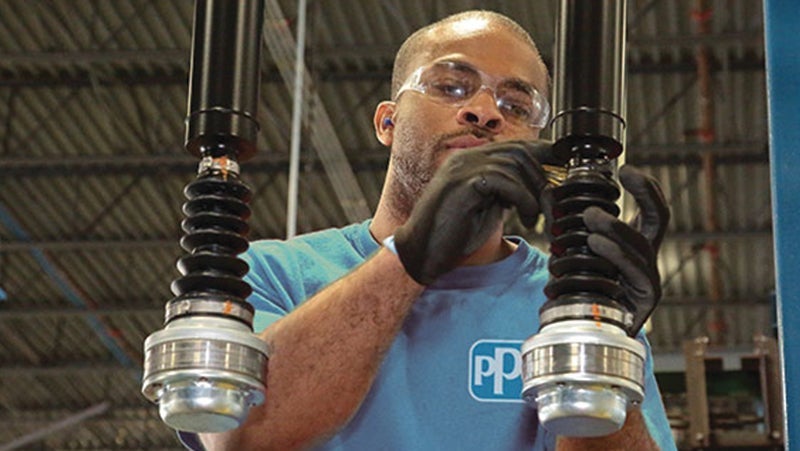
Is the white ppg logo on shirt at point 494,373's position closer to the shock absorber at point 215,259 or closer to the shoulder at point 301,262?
the shoulder at point 301,262

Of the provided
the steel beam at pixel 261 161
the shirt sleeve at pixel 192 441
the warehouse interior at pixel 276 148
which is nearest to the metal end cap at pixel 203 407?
the shirt sleeve at pixel 192 441

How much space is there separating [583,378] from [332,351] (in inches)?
27.3

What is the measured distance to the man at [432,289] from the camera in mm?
1328

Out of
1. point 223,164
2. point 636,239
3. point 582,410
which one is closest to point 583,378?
point 582,410

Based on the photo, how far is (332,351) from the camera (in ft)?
5.75

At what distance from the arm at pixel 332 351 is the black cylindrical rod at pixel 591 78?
1.55 feet

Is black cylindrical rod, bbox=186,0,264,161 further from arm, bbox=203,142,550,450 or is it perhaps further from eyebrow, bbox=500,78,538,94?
eyebrow, bbox=500,78,538,94

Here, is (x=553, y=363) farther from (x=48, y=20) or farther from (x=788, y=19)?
(x=48, y=20)

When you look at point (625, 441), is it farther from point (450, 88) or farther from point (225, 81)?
point (225, 81)

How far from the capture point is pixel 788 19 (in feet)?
5.32

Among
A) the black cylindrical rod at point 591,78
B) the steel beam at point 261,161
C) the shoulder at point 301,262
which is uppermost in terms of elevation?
the steel beam at point 261,161

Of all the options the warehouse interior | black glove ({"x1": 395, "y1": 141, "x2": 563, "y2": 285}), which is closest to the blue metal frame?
black glove ({"x1": 395, "y1": 141, "x2": 563, "y2": 285})

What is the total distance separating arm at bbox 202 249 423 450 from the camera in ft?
5.60

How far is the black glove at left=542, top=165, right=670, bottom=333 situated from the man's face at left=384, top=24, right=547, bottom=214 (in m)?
0.53
